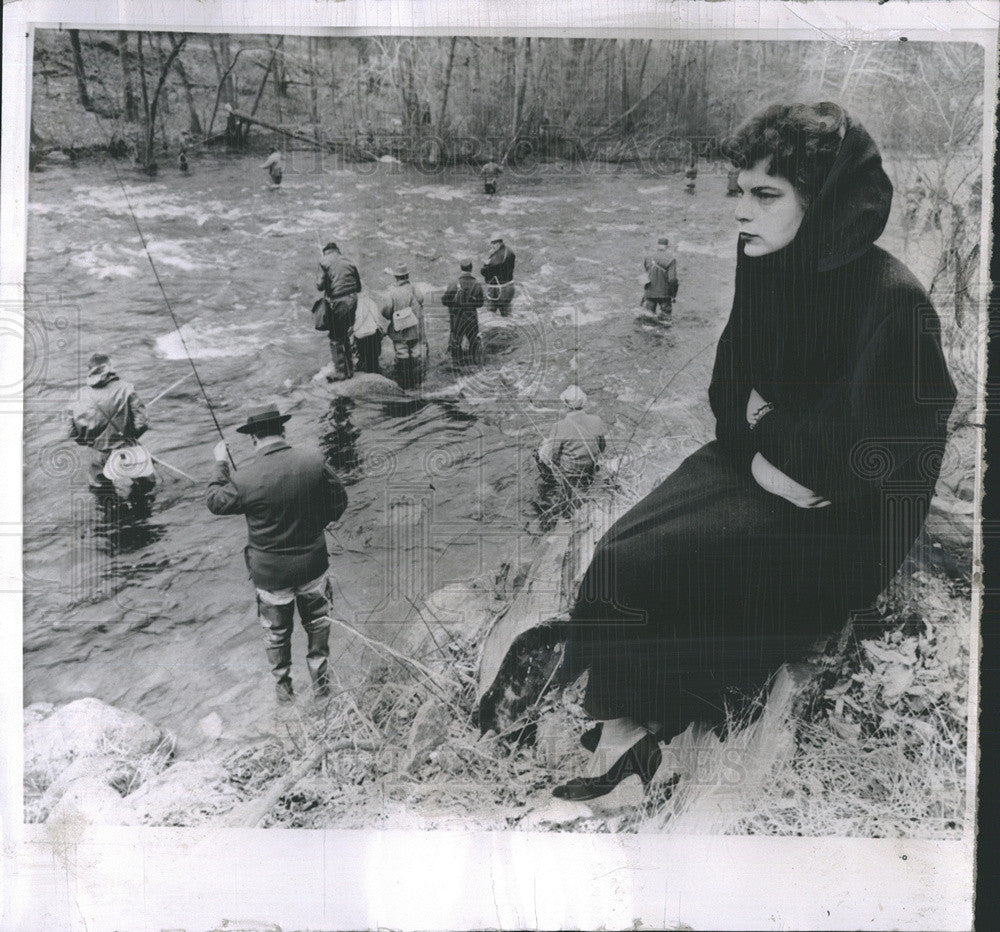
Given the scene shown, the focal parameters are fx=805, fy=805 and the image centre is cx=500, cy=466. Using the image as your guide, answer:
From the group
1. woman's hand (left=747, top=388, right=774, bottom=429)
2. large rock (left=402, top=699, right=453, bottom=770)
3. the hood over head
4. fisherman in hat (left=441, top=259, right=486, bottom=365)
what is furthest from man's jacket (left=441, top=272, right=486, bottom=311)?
large rock (left=402, top=699, right=453, bottom=770)

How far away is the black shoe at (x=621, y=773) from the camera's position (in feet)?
12.4

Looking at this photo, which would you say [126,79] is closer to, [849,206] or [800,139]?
[800,139]

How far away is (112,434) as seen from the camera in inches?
151

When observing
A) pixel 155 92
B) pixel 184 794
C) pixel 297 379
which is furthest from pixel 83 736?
pixel 155 92

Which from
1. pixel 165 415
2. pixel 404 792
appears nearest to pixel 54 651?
pixel 165 415

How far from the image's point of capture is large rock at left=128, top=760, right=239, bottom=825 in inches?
150

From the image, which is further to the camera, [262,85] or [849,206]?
[262,85]

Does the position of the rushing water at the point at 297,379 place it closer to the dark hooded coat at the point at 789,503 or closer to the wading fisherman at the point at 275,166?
the wading fisherman at the point at 275,166

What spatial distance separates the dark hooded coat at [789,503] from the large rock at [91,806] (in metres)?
2.23

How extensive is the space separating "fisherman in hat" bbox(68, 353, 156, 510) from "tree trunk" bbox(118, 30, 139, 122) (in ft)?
4.05

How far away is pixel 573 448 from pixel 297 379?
1.37 m

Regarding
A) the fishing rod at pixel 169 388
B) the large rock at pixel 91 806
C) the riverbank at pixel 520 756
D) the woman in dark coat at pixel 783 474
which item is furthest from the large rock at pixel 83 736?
the woman in dark coat at pixel 783 474

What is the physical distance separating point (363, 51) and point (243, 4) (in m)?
0.63

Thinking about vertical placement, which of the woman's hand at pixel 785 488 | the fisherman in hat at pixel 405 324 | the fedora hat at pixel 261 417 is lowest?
the woman's hand at pixel 785 488
